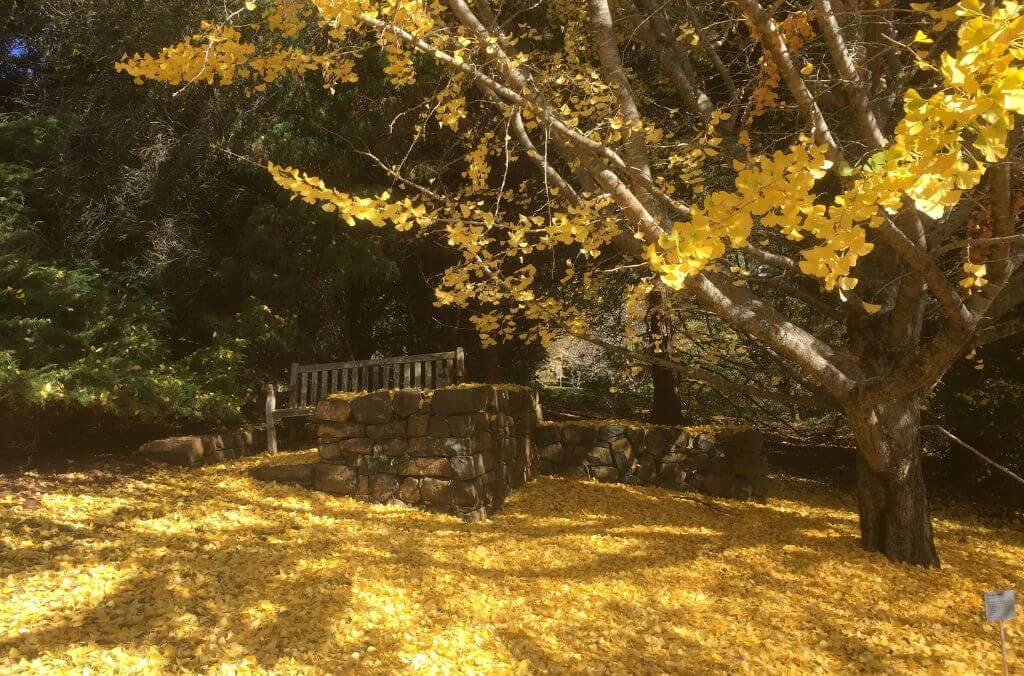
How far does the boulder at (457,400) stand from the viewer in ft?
17.6

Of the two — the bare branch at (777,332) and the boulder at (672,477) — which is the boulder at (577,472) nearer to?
the boulder at (672,477)

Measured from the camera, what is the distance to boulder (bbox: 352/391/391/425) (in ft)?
18.2

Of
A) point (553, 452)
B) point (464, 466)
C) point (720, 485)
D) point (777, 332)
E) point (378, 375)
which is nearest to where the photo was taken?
point (777, 332)

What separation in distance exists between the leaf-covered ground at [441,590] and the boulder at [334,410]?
0.66 meters

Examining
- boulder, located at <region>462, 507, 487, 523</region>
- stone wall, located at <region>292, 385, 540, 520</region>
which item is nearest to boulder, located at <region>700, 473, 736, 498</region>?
stone wall, located at <region>292, 385, 540, 520</region>

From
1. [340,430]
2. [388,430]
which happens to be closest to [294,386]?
[340,430]

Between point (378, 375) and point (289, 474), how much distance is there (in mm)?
1290

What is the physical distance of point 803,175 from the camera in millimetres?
1952

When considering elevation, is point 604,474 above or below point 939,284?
below

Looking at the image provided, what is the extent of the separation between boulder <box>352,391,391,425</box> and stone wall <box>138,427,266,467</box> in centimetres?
209

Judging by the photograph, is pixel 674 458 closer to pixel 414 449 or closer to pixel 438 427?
pixel 438 427

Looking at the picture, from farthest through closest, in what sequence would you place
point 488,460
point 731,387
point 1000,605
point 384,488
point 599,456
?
point 599,456
point 488,460
point 384,488
point 731,387
point 1000,605

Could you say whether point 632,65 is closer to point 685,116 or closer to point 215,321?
point 685,116

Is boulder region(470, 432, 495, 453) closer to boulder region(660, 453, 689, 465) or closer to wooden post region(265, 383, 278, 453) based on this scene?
boulder region(660, 453, 689, 465)
